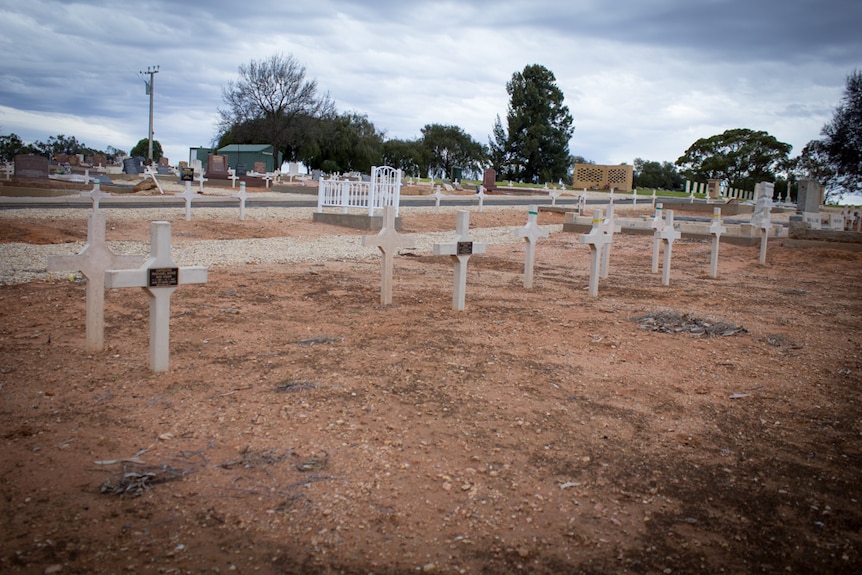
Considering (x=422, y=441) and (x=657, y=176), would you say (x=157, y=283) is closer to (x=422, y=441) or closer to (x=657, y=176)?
(x=422, y=441)

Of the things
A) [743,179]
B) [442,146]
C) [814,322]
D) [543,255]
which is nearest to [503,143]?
[442,146]

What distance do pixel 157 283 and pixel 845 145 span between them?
126 ft

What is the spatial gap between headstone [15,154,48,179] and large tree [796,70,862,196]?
1513 inches

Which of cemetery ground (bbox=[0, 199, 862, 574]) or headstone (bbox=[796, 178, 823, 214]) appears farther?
headstone (bbox=[796, 178, 823, 214])

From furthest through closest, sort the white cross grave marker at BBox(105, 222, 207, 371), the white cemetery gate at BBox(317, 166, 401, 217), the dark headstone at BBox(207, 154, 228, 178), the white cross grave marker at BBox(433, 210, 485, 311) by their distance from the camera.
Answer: the dark headstone at BBox(207, 154, 228, 178), the white cemetery gate at BBox(317, 166, 401, 217), the white cross grave marker at BBox(433, 210, 485, 311), the white cross grave marker at BBox(105, 222, 207, 371)

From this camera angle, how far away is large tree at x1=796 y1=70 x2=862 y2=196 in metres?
34.7

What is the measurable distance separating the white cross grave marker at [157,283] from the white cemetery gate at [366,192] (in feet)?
51.4

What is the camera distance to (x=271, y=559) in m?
2.97

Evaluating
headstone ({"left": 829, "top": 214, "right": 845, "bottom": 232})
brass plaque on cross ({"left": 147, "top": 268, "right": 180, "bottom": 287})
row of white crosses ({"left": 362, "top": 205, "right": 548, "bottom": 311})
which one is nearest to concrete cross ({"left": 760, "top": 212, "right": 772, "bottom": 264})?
headstone ({"left": 829, "top": 214, "right": 845, "bottom": 232})

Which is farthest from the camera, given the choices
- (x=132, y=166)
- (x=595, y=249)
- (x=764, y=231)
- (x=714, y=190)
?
(x=714, y=190)

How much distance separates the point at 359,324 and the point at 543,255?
10074 millimetres

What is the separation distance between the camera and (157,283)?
541 cm

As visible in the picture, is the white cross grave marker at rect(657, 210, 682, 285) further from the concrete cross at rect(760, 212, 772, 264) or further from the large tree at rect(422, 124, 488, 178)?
the large tree at rect(422, 124, 488, 178)

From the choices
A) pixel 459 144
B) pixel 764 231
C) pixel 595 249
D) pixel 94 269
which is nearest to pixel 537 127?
pixel 459 144
